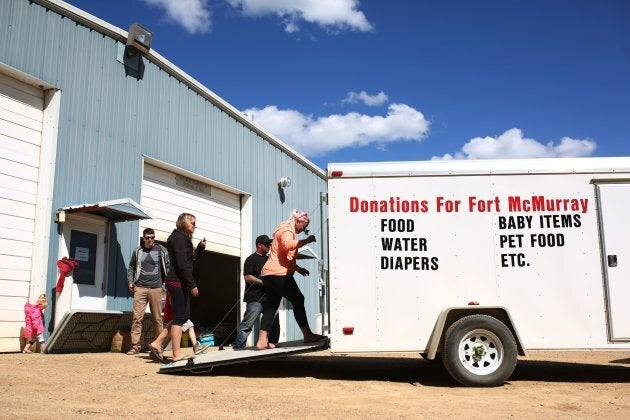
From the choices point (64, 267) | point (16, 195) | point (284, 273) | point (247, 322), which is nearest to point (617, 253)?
point (284, 273)

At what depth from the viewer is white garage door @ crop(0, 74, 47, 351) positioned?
8.18m

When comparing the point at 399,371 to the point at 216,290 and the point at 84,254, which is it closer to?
the point at 84,254

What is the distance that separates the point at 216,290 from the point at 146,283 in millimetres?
7939

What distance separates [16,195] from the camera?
8484 millimetres

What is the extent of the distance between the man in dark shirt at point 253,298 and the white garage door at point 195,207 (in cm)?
316

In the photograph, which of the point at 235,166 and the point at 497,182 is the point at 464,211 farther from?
the point at 235,166

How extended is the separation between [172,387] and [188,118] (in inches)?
302

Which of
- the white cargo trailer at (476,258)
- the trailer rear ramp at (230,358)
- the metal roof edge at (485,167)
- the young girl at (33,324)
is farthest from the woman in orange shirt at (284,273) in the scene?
the young girl at (33,324)

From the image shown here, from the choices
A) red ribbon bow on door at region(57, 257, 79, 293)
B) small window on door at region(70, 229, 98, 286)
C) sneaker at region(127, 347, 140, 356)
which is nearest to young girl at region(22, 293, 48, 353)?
red ribbon bow on door at region(57, 257, 79, 293)

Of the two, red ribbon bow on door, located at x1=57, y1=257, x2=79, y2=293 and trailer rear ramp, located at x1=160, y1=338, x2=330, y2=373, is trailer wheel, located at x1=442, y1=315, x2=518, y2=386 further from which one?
red ribbon bow on door, located at x1=57, y1=257, x2=79, y2=293

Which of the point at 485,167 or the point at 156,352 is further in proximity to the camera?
the point at 156,352

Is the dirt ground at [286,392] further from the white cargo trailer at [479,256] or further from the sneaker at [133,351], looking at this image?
the sneaker at [133,351]

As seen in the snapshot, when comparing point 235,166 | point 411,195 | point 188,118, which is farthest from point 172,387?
point 235,166

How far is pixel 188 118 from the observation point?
1224 centimetres
